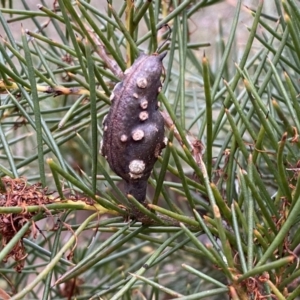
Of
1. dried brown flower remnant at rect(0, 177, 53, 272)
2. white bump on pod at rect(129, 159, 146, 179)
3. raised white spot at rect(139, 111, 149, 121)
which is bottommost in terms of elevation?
dried brown flower remnant at rect(0, 177, 53, 272)

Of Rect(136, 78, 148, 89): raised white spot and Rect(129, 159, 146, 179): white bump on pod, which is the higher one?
Rect(136, 78, 148, 89): raised white spot

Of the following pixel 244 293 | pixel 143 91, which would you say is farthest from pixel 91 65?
pixel 244 293

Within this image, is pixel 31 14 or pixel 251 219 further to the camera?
pixel 31 14

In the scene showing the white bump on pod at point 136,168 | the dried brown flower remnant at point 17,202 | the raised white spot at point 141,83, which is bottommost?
the dried brown flower remnant at point 17,202

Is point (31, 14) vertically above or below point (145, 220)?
above

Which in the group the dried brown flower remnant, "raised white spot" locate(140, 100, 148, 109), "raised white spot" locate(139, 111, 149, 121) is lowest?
the dried brown flower remnant

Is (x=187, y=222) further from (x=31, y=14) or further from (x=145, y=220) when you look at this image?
(x=31, y=14)

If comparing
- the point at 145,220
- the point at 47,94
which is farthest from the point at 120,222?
the point at 47,94
